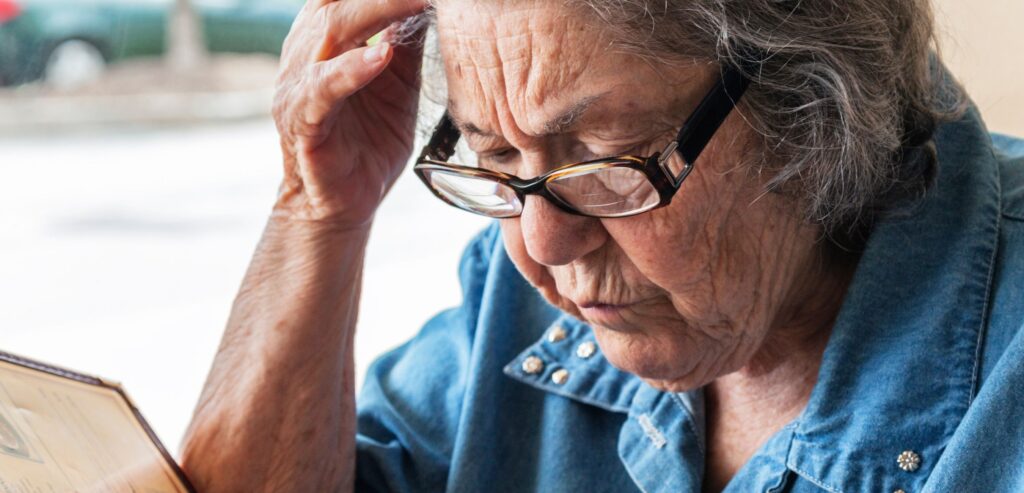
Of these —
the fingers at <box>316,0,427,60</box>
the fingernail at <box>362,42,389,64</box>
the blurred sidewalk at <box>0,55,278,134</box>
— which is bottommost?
the fingernail at <box>362,42,389,64</box>

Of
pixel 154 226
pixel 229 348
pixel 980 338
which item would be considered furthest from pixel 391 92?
pixel 154 226

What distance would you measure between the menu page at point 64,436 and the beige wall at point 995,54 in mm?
1312

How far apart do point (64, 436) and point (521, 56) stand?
0.64m

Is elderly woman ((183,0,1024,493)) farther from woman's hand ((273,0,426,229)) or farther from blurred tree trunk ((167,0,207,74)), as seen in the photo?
Answer: blurred tree trunk ((167,0,207,74))

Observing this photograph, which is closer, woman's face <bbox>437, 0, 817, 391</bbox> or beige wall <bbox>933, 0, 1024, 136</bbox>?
woman's face <bbox>437, 0, 817, 391</bbox>

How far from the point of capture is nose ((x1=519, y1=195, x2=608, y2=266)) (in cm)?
120

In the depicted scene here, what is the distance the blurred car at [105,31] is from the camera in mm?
5645

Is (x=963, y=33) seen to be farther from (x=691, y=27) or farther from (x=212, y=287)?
(x=212, y=287)

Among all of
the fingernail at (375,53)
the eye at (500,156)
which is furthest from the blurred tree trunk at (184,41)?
the eye at (500,156)

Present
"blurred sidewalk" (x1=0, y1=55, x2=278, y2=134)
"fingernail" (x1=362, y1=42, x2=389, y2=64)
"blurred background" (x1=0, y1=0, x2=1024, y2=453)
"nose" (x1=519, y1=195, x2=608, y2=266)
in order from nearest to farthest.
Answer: "nose" (x1=519, y1=195, x2=608, y2=266) → "fingernail" (x1=362, y1=42, x2=389, y2=64) → "blurred background" (x1=0, y1=0, x2=1024, y2=453) → "blurred sidewalk" (x1=0, y1=55, x2=278, y2=134)

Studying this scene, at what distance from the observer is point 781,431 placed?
1292 millimetres

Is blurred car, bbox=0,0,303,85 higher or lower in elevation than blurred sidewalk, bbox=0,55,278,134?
higher

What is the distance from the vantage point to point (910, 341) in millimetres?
1217

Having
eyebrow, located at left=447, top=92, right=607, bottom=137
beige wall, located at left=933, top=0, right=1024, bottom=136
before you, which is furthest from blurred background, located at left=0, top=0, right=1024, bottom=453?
eyebrow, located at left=447, top=92, right=607, bottom=137
